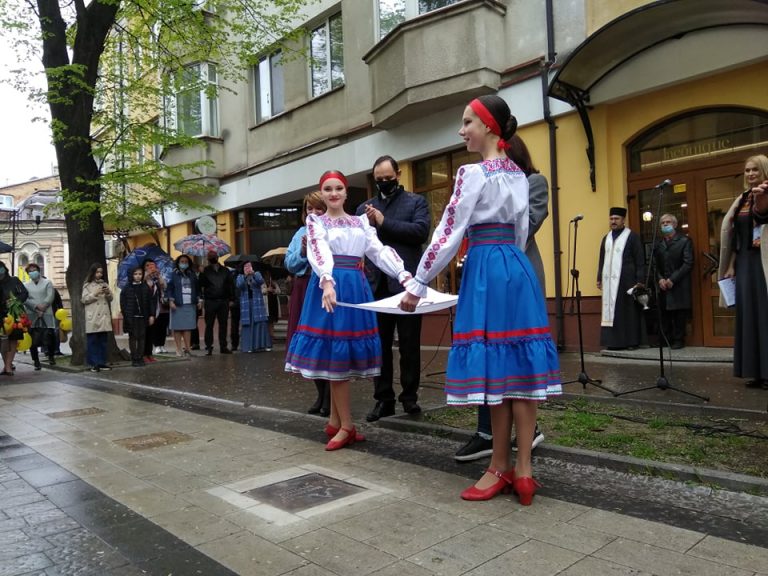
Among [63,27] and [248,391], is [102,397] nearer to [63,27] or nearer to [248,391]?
[248,391]

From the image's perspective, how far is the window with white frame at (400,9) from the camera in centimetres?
1174

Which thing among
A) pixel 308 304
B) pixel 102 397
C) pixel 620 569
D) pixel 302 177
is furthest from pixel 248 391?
pixel 302 177

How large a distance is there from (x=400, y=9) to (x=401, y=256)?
9294mm

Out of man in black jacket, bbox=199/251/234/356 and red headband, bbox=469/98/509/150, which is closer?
red headband, bbox=469/98/509/150

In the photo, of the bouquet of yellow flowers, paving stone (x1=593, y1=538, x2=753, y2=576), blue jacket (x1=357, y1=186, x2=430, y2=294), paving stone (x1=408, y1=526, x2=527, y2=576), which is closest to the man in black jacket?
the bouquet of yellow flowers

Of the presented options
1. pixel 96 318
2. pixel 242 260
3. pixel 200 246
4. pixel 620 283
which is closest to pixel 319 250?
pixel 620 283

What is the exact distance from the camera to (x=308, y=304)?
186 inches

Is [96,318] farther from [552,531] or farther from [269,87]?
[552,531]

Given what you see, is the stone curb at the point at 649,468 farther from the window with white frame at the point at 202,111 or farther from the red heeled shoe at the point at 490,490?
the window with white frame at the point at 202,111

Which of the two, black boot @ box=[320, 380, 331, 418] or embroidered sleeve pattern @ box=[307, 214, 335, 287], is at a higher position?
embroidered sleeve pattern @ box=[307, 214, 335, 287]

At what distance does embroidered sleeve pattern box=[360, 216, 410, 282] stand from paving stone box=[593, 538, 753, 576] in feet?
6.90

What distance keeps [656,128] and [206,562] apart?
9.20m

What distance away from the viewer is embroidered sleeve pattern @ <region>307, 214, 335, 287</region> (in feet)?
14.1

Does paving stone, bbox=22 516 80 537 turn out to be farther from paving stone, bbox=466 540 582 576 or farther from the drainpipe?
the drainpipe
